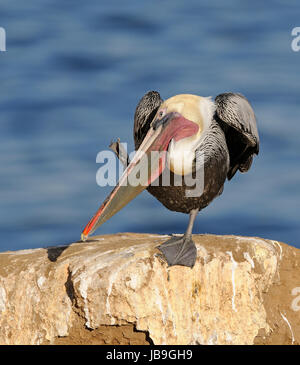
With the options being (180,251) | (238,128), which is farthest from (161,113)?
(180,251)

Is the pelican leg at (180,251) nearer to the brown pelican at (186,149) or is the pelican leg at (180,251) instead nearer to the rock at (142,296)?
the rock at (142,296)

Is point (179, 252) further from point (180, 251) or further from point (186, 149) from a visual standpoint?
point (186, 149)

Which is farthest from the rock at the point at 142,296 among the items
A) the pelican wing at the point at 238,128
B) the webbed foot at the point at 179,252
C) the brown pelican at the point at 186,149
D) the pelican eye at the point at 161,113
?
the pelican eye at the point at 161,113

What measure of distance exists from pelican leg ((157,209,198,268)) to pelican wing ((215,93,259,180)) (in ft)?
5.65

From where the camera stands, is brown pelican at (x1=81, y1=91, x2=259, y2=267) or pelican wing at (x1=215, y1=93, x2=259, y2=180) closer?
brown pelican at (x1=81, y1=91, x2=259, y2=267)

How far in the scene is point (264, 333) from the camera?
39.4ft

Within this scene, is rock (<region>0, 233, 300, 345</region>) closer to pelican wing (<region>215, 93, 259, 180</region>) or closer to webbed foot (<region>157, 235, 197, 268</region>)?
webbed foot (<region>157, 235, 197, 268</region>)

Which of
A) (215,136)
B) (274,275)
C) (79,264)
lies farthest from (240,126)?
(79,264)

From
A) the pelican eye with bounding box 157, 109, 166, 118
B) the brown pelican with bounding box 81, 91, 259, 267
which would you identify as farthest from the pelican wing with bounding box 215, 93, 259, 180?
the pelican eye with bounding box 157, 109, 166, 118

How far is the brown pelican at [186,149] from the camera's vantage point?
41.2 feet

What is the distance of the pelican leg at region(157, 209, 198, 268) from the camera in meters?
11.2

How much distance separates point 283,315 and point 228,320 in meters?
1.06

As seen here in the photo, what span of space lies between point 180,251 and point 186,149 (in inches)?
72.0
